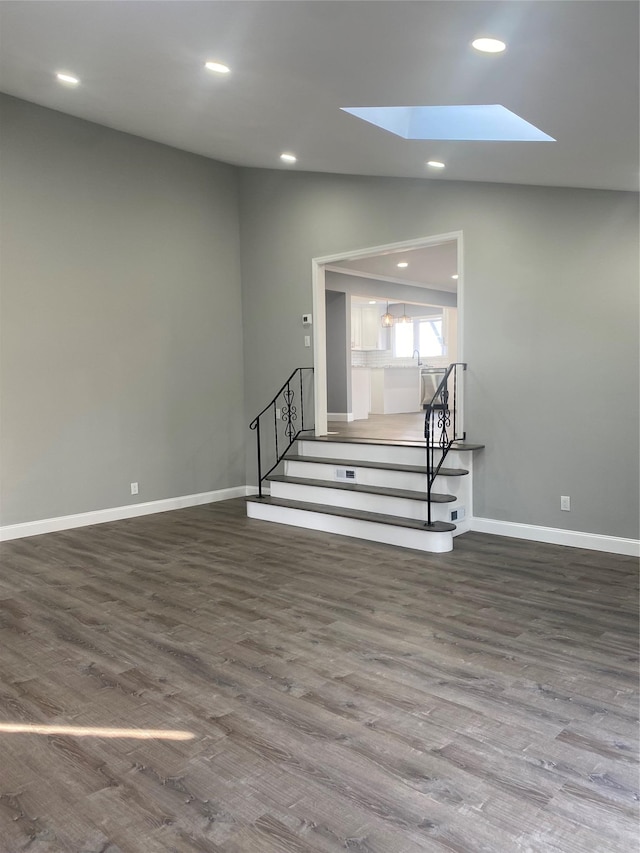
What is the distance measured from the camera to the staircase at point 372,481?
5.07m

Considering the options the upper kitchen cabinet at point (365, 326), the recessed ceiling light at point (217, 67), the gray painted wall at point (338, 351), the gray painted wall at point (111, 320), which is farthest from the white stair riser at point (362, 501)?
the upper kitchen cabinet at point (365, 326)

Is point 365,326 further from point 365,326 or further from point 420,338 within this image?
point 420,338

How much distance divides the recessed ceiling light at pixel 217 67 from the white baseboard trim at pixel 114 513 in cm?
390

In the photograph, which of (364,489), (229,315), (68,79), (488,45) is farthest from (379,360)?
(488,45)

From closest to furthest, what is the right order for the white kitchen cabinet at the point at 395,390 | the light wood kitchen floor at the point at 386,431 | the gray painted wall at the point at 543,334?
the gray painted wall at the point at 543,334 → the light wood kitchen floor at the point at 386,431 → the white kitchen cabinet at the point at 395,390

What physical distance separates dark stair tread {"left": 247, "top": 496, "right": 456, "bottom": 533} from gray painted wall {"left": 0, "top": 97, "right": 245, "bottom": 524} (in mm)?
1291

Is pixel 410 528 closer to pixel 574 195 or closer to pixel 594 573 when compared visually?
pixel 594 573

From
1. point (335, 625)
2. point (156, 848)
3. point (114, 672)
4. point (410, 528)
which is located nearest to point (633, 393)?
point (410, 528)

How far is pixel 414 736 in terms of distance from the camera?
7.63 feet

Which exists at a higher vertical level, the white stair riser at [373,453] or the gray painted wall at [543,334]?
the gray painted wall at [543,334]

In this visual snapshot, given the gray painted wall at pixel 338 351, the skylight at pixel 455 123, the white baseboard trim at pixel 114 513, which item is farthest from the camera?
the gray painted wall at pixel 338 351

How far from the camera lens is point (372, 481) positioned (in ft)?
19.1

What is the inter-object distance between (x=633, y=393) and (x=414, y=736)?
10.7 feet

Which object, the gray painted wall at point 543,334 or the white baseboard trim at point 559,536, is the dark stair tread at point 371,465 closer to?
the gray painted wall at point 543,334
